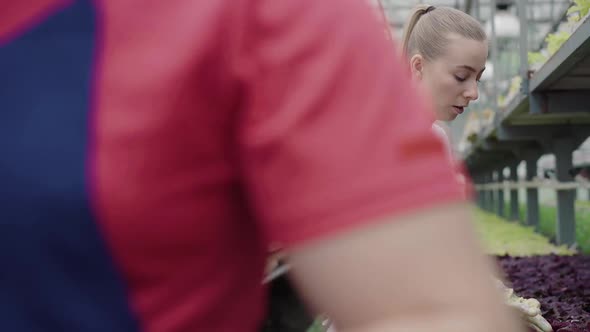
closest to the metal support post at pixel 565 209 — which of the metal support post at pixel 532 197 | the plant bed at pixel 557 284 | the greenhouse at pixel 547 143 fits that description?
the greenhouse at pixel 547 143

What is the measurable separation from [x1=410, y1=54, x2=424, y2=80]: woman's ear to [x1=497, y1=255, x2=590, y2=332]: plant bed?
1140mm

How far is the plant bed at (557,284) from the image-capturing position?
370 centimetres

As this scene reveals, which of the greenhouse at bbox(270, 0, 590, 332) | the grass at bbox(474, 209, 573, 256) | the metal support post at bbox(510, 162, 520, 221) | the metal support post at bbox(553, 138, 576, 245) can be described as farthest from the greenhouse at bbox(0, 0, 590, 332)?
the metal support post at bbox(510, 162, 520, 221)

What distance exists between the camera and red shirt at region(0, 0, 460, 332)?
552mm

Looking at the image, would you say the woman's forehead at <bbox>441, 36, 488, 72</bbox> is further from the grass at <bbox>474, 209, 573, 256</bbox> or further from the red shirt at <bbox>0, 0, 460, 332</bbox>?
the grass at <bbox>474, 209, 573, 256</bbox>

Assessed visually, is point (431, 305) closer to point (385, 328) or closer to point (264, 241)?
point (385, 328)

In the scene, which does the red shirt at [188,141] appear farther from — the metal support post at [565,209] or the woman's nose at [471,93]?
the metal support post at [565,209]

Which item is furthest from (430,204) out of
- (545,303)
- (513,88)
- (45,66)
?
(513,88)

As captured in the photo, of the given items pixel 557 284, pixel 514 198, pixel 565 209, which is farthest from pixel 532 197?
pixel 557 284

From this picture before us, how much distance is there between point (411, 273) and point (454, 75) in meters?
2.89

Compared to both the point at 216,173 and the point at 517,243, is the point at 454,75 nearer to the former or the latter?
the point at 216,173

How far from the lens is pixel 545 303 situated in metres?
4.18

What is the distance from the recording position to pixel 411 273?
0.54m

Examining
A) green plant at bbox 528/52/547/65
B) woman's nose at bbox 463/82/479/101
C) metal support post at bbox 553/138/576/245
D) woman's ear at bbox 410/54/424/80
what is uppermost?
woman's ear at bbox 410/54/424/80
